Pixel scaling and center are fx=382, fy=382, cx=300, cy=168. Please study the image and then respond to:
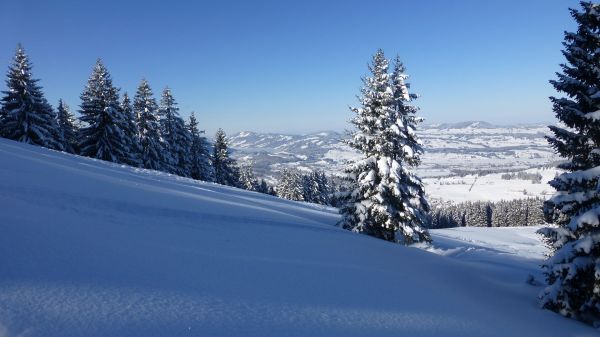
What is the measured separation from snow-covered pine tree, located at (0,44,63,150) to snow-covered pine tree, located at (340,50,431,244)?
2753 cm

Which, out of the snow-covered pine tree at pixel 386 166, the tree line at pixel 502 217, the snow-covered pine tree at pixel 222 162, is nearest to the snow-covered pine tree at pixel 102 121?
the snow-covered pine tree at pixel 222 162

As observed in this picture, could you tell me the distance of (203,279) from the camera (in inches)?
249

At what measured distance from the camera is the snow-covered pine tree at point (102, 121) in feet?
109

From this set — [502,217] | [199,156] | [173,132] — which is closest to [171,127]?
[173,132]

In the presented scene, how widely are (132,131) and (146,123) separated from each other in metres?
2.03

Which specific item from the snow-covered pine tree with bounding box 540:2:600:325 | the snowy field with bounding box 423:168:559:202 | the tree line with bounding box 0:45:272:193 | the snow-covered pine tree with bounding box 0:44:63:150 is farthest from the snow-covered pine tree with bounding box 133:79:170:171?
the snowy field with bounding box 423:168:559:202

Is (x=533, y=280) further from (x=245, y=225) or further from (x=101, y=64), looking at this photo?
(x=101, y=64)

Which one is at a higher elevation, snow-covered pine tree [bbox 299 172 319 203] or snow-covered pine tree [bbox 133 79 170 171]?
snow-covered pine tree [bbox 133 79 170 171]

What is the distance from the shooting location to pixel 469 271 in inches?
491

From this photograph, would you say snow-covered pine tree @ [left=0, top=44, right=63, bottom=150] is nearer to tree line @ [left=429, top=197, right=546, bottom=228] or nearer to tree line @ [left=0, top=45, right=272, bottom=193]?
tree line @ [left=0, top=45, right=272, bottom=193]

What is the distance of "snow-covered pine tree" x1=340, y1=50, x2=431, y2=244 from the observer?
19.6 metres

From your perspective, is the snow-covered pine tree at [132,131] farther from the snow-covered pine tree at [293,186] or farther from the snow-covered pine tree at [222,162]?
the snow-covered pine tree at [293,186]

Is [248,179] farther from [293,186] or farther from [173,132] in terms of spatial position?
[173,132]

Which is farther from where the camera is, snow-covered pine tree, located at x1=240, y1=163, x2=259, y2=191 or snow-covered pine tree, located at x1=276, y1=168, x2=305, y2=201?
snow-covered pine tree, located at x1=276, y1=168, x2=305, y2=201
